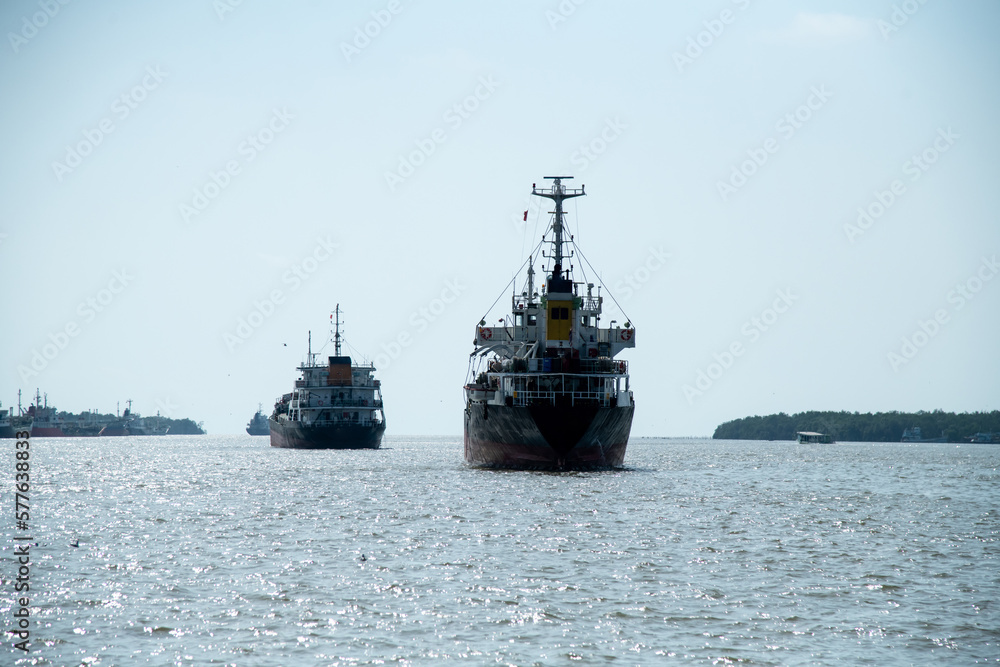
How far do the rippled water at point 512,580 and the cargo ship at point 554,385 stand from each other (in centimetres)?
1229

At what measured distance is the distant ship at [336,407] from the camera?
368 feet

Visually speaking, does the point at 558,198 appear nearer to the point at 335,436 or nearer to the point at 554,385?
the point at 554,385

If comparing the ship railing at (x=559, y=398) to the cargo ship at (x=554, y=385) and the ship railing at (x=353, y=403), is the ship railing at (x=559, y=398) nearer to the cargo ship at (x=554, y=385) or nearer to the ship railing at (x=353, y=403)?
the cargo ship at (x=554, y=385)

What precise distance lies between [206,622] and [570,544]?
1263cm

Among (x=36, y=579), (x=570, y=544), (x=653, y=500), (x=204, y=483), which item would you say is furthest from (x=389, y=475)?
(x=36, y=579)

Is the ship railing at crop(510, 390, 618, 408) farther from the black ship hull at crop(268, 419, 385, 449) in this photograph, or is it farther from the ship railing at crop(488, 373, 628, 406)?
the black ship hull at crop(268, 419, 385, 449)

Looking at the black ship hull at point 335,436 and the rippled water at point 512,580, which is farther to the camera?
the black ship hull at point 335,436

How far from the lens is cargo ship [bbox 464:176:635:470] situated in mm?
57656

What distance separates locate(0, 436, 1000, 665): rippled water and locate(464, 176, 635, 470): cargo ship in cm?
1229

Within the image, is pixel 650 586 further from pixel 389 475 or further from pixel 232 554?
pixel 389 475

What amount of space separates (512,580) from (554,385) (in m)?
36.9

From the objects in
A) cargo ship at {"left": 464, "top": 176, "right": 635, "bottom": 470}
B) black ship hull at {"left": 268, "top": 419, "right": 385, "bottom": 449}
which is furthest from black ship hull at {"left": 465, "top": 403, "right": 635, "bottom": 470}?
black ship hull at {"left": 268, "top": 419, "right": 385, "bottom": 449}

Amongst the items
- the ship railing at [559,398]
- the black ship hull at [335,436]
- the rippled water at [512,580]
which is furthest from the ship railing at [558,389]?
the black ship hull at [335,436]

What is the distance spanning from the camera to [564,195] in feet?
241
